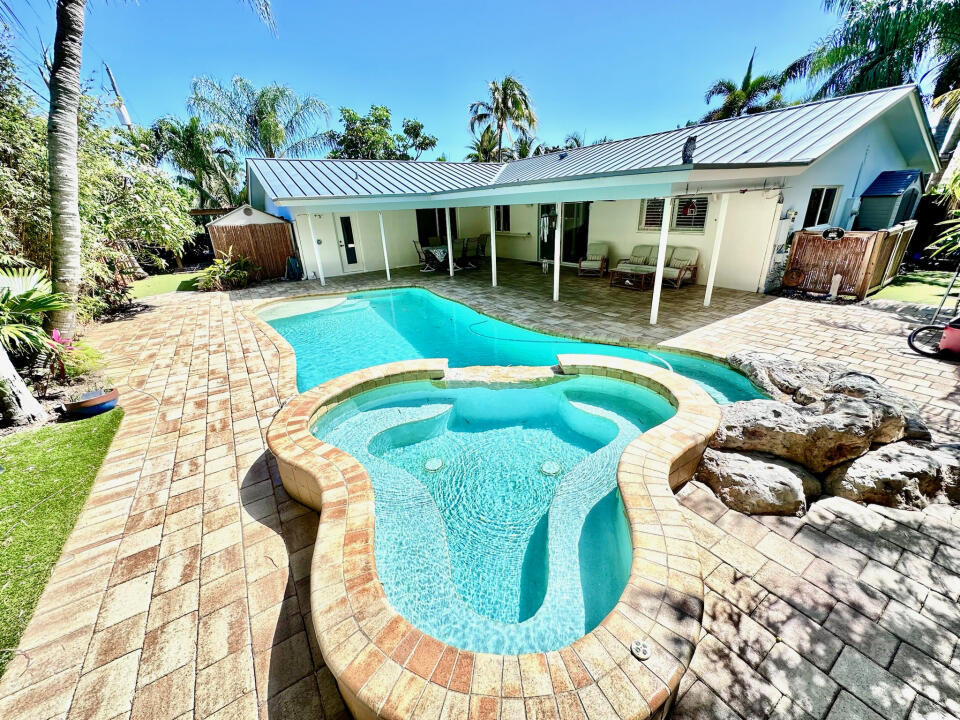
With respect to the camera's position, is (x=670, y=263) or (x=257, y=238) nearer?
(x=670, y=263)

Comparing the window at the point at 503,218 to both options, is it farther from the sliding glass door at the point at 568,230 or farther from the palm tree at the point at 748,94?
the palm tree at the point at 748,94

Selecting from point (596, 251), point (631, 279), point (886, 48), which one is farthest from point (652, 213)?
point (886, 48)

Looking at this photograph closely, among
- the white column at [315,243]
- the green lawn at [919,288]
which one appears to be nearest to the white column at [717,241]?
the green lawn at [919,288]

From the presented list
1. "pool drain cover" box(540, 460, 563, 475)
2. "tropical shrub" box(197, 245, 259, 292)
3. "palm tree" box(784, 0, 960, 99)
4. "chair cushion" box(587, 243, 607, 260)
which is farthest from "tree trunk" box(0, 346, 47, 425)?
"palm tree" box(784, 0, 960, 99)

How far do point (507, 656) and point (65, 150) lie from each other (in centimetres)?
873

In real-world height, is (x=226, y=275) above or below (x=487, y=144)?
below

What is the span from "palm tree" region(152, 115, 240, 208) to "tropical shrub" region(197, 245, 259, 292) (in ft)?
45.8

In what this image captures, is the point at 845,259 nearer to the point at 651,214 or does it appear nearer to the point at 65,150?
the point at 651,214

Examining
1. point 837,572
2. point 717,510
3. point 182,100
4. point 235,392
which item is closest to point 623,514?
point 717,510

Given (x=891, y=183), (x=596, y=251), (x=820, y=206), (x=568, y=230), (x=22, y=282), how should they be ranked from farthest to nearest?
(x=568, y=230), (x=596, y=251), (x=891, y=183), (x=820, y=206), (x=22, y=282)

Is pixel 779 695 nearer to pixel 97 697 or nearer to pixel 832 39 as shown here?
pixel 97 697

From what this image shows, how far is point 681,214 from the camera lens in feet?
32.2

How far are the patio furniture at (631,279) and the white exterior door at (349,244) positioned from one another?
906cm

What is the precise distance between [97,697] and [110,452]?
115 inches
